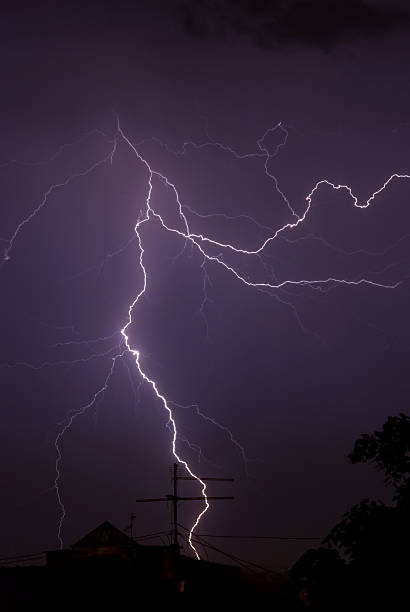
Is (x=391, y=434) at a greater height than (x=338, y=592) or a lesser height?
greater

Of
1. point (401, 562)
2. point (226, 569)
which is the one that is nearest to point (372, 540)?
point (401, 562)

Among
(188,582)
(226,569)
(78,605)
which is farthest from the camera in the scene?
(226,569)

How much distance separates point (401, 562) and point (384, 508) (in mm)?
563

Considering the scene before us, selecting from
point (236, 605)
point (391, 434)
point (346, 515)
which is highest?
point (391, 434)

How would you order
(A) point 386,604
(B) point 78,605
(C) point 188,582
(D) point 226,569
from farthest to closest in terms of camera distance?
(D) point 226,569
(C) point 188,582
(B) point 78,605
(A) point 386,604

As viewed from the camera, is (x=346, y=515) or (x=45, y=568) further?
(x=45, y=568)

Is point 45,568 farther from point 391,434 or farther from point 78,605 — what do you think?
point 391,434

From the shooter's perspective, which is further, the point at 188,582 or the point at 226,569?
the point at 226,569

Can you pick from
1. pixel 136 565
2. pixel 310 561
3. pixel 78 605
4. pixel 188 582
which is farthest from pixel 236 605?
pixel 310 561

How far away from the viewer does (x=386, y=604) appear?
7168 mm

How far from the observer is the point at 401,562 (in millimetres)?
7203

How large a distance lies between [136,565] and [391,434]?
1514 cm

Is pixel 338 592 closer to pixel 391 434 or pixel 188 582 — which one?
pixel 391 434

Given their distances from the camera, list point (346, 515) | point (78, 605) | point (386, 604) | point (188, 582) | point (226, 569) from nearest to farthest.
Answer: point (386, 604)
point (346, 515)
point (78, 605)
point (188, 582)
point (226, 569)
